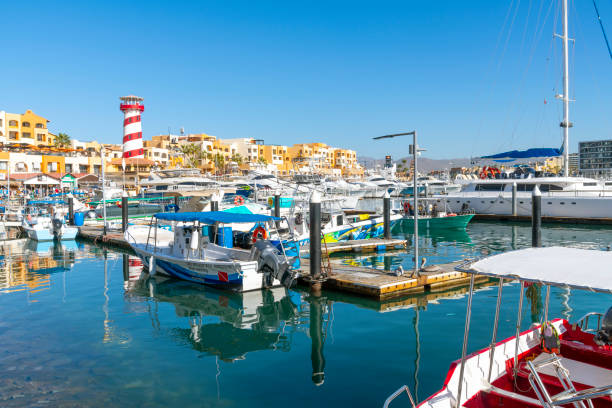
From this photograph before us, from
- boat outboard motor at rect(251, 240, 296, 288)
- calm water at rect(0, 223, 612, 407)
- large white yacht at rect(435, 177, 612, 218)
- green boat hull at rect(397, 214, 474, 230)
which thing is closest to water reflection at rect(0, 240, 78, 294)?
calm water at rect(0, 223, 612, 407)

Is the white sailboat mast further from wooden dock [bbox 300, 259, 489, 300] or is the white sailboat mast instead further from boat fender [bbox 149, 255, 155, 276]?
boat fender [bbox 149, 255, 155, 276]

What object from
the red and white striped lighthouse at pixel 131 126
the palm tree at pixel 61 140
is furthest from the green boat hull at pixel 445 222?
the palm tree at pixel 61 140

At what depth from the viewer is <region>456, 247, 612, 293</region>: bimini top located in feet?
17.2

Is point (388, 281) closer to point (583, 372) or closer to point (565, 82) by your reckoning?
point (583, 372)

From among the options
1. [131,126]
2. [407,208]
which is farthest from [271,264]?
[131,126]

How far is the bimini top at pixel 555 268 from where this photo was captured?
17.2ft

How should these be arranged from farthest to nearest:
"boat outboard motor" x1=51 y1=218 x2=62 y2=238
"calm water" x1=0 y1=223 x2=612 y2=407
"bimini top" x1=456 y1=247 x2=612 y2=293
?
"boat outboard motor" x1=51 y1=218 x2=62 y2=238 → "calm water" x1=0 y1=223 x2=612 y2=407 → "bimini top" x1=456 y1=247 x2=612 y2=293

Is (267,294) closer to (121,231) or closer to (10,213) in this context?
(121,231)

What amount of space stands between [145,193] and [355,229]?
102ft

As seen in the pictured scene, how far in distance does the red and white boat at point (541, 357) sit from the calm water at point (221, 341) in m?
1.60

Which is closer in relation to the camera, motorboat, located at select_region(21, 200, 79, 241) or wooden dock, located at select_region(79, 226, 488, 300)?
wooden dock, located at select_region(79, 226, 488, 300)

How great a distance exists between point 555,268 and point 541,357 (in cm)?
260

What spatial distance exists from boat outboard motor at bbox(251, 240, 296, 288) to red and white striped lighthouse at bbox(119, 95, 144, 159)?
6424 cm

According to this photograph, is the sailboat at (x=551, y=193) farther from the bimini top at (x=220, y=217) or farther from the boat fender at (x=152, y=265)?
→ the boat fender at (x=152, y=265)
